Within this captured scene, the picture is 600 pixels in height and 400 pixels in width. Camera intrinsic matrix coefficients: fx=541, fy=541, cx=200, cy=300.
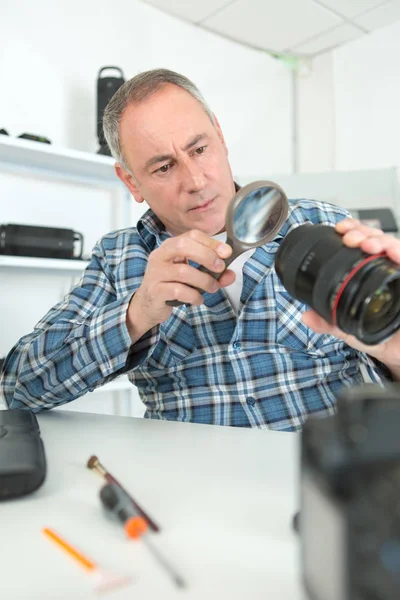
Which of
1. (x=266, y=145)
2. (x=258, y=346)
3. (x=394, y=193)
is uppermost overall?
(x=266, y=145)

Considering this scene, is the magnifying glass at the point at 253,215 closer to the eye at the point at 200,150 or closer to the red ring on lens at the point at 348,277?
the red ring on lens at the point at 348,277

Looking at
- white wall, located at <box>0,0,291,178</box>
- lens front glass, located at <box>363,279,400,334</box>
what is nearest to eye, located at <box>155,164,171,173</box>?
lens front glass, located at <box>363,279,400,334</box>

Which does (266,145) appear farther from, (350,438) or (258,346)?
(350,438)

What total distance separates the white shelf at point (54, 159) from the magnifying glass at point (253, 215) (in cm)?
147

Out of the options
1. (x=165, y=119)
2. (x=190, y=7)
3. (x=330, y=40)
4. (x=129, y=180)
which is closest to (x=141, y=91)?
(x=165, y=119)

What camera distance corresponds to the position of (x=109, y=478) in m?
0.61

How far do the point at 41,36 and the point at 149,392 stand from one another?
1.96 meters

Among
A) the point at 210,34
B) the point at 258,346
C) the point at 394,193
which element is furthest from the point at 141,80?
the point at 210,34

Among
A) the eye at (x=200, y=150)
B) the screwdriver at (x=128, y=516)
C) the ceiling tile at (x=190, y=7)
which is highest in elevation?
the ceiling tile at (x=190, y=7)

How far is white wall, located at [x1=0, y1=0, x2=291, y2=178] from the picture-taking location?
7.82ft

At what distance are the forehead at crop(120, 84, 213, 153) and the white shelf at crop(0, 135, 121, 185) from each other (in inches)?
37.5

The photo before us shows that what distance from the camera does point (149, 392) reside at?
121 cm

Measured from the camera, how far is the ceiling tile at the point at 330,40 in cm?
311

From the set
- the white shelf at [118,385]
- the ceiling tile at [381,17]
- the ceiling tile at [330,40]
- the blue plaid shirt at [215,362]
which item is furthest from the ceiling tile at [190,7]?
the blue plaid shirt at [215,362]
